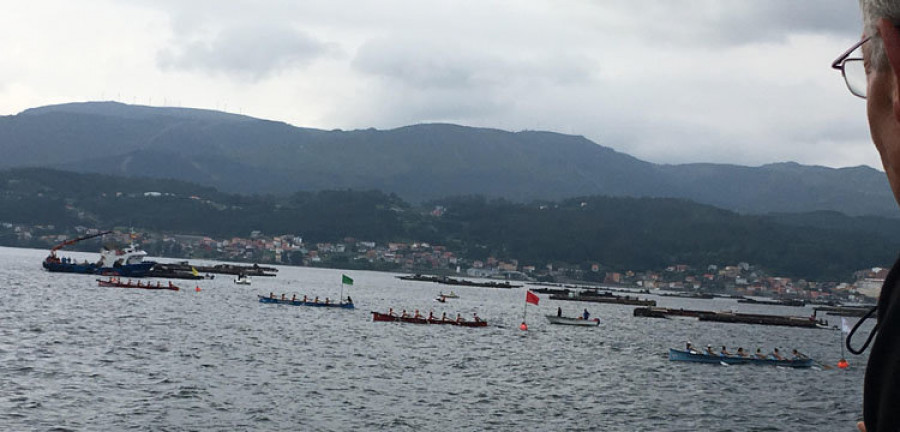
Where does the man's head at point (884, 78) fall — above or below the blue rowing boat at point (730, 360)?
above

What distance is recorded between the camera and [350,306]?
4801 inches

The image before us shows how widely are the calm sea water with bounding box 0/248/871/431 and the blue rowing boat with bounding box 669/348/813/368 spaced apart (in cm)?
117

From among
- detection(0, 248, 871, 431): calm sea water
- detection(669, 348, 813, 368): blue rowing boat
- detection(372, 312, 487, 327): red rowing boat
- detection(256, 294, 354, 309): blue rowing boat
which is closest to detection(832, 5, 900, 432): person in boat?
detection(0, 248, 871, 431): calm sea water

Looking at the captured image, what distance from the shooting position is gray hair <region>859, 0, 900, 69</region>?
7.13 ft

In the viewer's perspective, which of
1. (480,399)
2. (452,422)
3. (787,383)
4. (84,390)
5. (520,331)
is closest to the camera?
(452,422)

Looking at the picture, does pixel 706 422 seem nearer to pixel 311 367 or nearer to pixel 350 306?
pixel 311 367

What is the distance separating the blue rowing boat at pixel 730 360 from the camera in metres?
78.5

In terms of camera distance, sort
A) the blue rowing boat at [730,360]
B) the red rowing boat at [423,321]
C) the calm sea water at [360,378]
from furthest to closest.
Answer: the red rowing boat at [423,321]
the blue rowing boat at [730,360]
the calm sea water at [360,378]

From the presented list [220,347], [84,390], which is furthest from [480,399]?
[220,347]

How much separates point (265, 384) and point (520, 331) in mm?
53733

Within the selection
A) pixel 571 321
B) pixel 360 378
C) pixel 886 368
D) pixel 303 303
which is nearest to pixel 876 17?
pixel 886 368

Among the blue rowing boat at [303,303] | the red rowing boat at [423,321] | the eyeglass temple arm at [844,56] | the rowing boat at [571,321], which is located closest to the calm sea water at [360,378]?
the red rowing boat at [423,321]

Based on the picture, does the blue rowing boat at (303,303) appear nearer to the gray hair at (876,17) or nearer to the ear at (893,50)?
the gray hair at (876,17)

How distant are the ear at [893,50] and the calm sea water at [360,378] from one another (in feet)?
124
